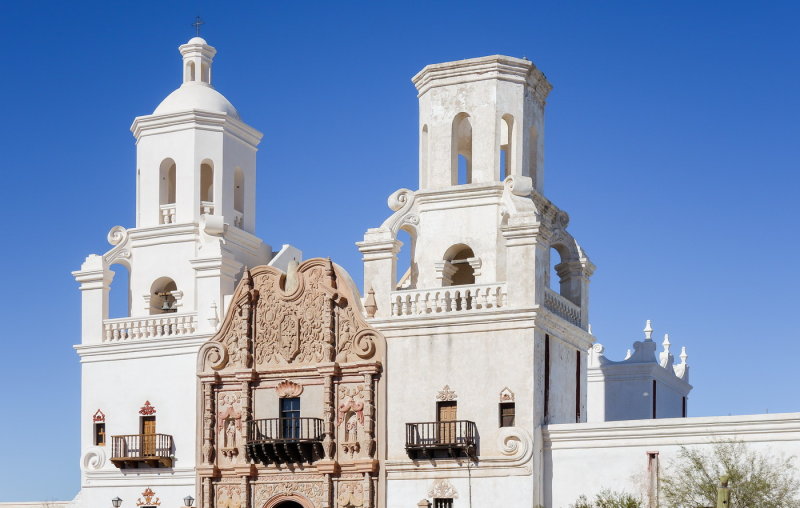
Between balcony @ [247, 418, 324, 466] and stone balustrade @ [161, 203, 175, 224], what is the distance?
8054 millimetres

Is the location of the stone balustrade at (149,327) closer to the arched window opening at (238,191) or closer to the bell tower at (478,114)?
the arched window opening at (238,191)

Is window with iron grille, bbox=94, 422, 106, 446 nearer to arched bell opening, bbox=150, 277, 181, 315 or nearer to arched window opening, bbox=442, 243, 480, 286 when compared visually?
arched bell opening, bbox=150, 277, 181, 315

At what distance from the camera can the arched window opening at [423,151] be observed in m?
49.4

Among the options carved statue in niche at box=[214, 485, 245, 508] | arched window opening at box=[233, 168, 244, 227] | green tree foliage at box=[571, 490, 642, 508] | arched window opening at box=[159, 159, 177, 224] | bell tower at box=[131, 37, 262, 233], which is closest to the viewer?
green tree foliage at box=[571, 490, 642, 508]

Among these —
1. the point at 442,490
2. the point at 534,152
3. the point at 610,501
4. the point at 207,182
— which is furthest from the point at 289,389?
the point at 610,501

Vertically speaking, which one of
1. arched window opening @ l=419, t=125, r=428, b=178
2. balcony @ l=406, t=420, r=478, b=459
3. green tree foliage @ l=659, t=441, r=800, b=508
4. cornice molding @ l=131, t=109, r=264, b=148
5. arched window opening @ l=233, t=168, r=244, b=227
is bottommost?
green tree foliage @ l=659, t=441, r=800, b=508

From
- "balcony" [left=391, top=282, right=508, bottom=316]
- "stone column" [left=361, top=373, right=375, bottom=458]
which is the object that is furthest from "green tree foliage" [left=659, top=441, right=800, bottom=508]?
"stone column" [left=361, top=373, right=375, bottom=458]

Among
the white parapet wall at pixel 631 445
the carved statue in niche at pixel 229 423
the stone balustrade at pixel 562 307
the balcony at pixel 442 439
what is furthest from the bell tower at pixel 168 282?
the white parapet wall at pixel 631 445

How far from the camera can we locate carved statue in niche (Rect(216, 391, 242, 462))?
4866 cm

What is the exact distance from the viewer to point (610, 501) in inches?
1666

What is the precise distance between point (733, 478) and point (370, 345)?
38.2 feet

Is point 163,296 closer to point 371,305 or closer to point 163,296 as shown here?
point 163,296

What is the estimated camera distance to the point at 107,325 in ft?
168

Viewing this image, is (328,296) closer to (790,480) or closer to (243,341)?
(243,341)
